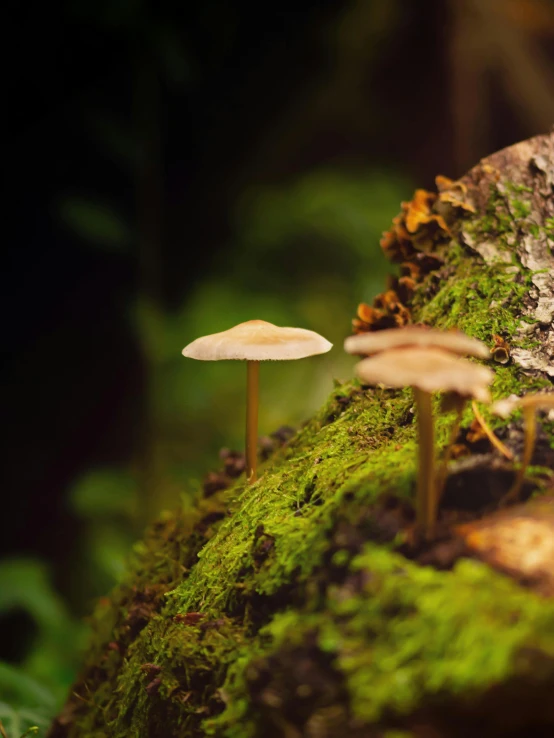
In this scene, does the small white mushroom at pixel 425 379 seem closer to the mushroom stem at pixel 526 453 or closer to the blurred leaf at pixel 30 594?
the mushroom stem at pixel 526 453

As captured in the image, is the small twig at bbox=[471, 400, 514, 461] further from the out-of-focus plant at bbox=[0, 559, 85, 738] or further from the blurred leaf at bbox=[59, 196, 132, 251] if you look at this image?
the blurred leaf at bbox=[59, 196, 132, 251]

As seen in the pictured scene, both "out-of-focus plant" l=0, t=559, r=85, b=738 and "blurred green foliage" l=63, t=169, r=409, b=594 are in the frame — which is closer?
"out-of-focus plant" l=0, t=559, r=85, b=738

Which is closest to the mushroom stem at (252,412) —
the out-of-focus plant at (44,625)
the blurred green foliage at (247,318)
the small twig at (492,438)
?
the small twig at (492,438)

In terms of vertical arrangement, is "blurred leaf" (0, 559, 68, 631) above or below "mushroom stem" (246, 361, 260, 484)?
below

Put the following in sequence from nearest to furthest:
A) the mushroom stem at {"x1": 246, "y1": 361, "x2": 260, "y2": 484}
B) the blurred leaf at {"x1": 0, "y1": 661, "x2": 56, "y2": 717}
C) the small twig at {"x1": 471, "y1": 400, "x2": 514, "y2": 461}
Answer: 1. the small twig at {"x1": 471, "y1": 400, "x2": 514, "y2": 461}
2. the mushroom stem at {"x1": 246, "y1": 361, "x2": 260, "y2": 484}
3. the blurred leaf at {"x1": 0, "y1": 661, "x2": 56, "y2": 717}

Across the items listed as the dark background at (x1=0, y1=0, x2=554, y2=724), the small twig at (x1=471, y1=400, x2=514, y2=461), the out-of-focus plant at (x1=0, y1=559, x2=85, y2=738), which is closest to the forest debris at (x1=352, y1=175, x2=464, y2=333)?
the small twig at (x1=471, y1=400, x2=514, y2=461)

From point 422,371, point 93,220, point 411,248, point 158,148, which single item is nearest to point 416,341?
point 422,371

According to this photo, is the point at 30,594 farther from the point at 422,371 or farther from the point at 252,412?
the point at 422,371
